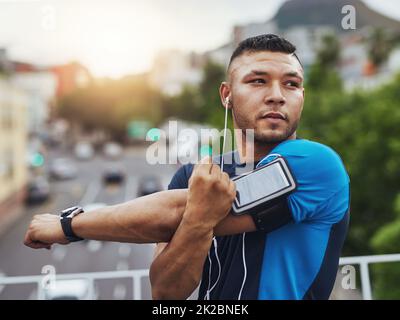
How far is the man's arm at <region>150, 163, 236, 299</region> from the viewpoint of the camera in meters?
0.82

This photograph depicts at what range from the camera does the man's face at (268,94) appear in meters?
0.98

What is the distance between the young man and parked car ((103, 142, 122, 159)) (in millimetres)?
11485

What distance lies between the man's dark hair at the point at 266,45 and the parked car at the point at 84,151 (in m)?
14.9

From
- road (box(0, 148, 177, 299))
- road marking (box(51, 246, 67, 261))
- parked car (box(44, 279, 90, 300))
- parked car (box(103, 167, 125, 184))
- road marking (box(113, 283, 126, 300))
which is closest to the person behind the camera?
parked car (box(44, 279, 90, 300))

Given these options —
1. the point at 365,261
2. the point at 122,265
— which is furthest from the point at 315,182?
the point at 122,265

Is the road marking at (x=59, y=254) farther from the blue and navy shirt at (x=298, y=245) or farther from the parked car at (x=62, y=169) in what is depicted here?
the blue and navy shirt at (x=298, y=245)

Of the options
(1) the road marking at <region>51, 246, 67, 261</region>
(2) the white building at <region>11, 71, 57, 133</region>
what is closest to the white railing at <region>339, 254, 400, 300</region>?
(2) the white building at <region>11, 71, 57, 133</region>

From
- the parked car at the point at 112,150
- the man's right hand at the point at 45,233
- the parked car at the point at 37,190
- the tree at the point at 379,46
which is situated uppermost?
the tree at the point at 379,46

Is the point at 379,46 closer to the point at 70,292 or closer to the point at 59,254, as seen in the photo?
the point at 59,254

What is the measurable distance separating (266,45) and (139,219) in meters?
0.42

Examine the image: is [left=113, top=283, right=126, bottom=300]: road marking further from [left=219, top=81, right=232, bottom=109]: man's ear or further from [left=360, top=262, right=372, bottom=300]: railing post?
[left=219, top=81, right=232, bottom=109]: man's ear

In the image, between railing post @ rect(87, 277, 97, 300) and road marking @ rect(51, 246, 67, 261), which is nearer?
railing post @ rect(87, 277, 97, 300)

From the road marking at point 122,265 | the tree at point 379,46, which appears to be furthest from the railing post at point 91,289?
the tree at point 379,46
